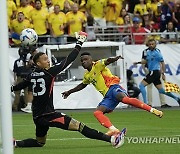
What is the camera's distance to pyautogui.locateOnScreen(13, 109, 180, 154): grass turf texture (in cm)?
1296

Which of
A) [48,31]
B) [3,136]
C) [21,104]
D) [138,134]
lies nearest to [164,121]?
[138,134]

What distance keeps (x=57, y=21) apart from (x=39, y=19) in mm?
618

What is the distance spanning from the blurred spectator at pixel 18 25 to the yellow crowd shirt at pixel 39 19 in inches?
11.9

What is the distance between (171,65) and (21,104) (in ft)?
17.4

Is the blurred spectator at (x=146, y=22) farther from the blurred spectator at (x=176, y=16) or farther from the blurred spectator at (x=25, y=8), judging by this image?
the blurred spectator at (x=25, y=8)

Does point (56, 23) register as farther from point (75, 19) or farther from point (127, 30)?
point (127, 30)

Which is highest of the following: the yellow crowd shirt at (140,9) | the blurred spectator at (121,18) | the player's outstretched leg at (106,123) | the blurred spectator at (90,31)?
the yellow crowd shirt at (140,9)

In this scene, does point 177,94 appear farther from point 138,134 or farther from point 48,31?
point 138,134

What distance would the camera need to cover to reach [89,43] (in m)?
24.6

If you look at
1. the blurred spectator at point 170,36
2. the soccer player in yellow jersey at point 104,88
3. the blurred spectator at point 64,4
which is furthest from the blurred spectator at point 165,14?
the soccer player in yellow jersey at point 104,88


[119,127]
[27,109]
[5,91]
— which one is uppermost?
[5,91]

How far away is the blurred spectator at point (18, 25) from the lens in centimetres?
2494

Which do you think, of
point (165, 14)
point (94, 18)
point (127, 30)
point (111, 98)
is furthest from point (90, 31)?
point (111, 98)

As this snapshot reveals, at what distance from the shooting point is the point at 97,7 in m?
27.2
